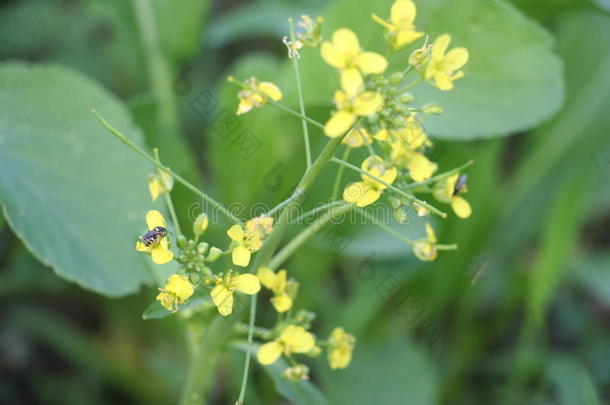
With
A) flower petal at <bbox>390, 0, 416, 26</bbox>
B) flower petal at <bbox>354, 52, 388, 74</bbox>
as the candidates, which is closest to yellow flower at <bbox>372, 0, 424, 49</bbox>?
flower petal at <bbox>390, 0, 416, 26</bbox>

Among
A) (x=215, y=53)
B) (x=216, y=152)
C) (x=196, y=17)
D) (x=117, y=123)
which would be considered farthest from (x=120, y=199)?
(x=215, y=53)

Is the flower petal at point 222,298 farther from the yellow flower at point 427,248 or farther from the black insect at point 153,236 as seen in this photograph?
the yellow flower at point 427,248

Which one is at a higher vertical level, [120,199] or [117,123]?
[117,123]

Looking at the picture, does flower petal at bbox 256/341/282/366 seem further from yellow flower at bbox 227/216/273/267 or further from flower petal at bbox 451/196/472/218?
flower petal at bbox 451/196/472/218

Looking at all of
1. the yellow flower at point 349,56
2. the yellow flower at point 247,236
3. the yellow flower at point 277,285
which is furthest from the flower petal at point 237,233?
the yellow flower at point 349,56

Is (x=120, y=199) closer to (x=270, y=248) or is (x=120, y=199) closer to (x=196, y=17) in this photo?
(x=270, y=248)

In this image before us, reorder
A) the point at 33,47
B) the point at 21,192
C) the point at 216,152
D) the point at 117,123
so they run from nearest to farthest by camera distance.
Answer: the point at 21,192 < the point at 117,123 < the point at 216,152 < the point at 33,47
